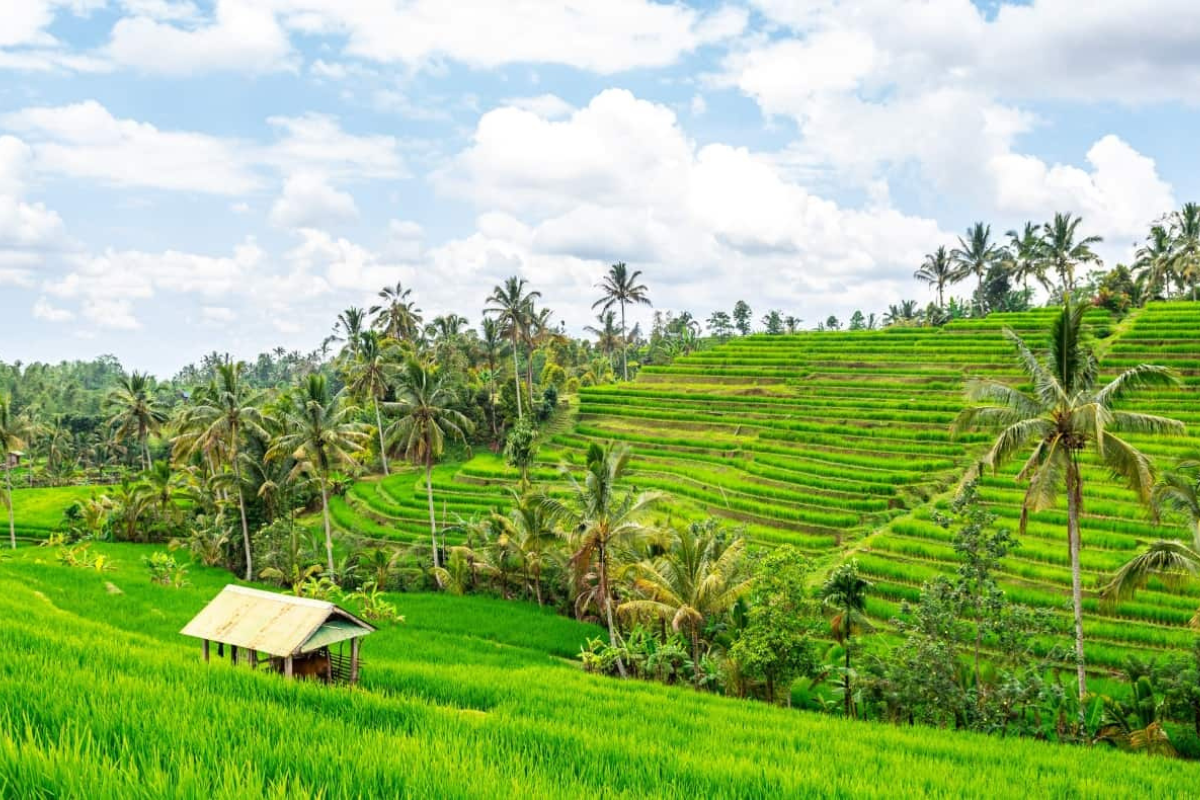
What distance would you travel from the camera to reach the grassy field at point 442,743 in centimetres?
403

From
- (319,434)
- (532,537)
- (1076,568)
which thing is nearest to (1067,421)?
(1076,568)

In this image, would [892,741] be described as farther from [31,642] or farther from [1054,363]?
[31,642]

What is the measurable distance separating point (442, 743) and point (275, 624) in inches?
327

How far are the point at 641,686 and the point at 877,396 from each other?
102ft

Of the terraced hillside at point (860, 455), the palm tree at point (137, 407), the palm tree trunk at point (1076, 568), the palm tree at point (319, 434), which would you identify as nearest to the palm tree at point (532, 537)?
the terraced hillside at point (860, 455)

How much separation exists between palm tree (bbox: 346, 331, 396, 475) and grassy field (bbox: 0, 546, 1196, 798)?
3258cm

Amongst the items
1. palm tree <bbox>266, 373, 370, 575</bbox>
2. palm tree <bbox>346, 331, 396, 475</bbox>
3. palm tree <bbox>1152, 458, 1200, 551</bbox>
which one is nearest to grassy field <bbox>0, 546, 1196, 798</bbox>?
palm tree <bbox>1152, 458, 1200, 551</bbox>

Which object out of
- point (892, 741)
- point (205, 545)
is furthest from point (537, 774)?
point (205, 545)

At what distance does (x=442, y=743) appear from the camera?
536 cm

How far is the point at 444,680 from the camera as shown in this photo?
1157 centimetres

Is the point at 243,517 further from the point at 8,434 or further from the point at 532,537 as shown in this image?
the point at 8,434

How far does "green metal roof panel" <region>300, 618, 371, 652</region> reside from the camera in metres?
11.8

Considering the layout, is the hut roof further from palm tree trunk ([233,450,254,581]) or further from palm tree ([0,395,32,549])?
palm tree ([0,395,32,549])

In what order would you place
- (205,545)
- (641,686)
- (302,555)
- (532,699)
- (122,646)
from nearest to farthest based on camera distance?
(122,646)
(532,699)
(641,686)
(302,555)
(205,545)
